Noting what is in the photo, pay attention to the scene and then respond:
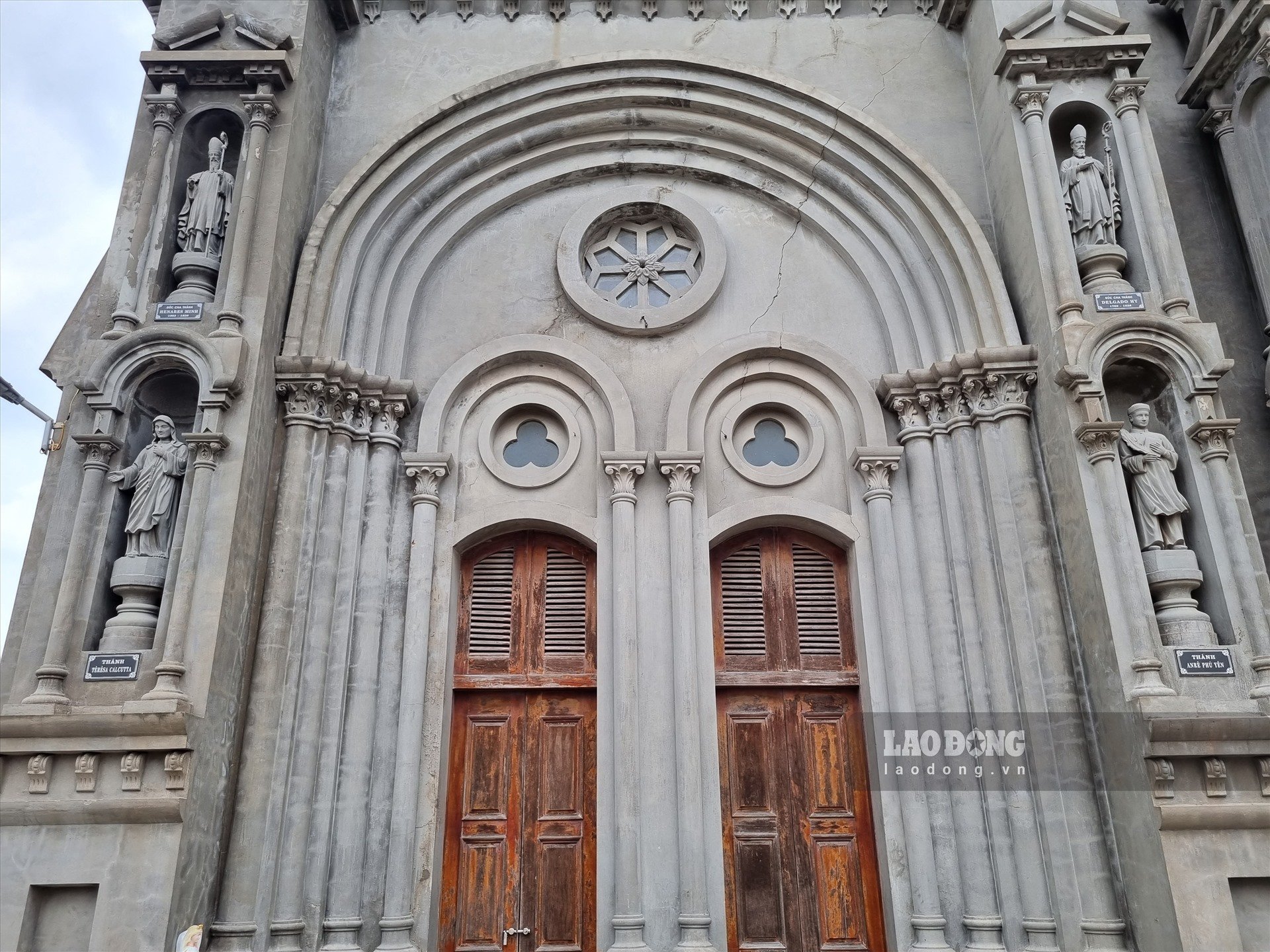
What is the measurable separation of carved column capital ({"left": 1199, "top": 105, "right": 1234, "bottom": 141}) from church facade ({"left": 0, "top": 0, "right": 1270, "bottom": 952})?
0.11 meters

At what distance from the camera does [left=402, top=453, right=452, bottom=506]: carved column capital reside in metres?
8.48

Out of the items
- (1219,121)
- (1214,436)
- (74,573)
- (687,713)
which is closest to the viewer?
(74,573)

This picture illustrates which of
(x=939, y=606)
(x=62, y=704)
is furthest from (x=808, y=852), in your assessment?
(x=62, y=704)

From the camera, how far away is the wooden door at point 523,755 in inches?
305

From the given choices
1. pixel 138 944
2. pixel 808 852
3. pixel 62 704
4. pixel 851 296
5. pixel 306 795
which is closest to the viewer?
pixel 138 944

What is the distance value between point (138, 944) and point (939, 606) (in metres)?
6.10

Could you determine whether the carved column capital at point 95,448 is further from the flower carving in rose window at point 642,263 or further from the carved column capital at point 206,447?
the flower carving in rose window at point 642,263

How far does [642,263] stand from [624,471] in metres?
2.29

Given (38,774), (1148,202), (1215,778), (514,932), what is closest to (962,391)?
(1148,202)

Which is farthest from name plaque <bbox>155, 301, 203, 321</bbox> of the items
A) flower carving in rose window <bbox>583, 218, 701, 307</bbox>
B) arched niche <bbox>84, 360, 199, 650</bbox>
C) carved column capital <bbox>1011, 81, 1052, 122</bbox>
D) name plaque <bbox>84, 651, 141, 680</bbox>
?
carved column capital <bbox>1011, 81, 1052, 122</bbox>

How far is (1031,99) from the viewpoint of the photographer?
8.64 meters

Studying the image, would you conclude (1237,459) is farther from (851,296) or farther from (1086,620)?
(851,296)

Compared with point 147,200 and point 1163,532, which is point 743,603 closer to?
point 1163,532

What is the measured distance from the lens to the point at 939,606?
809 cm
